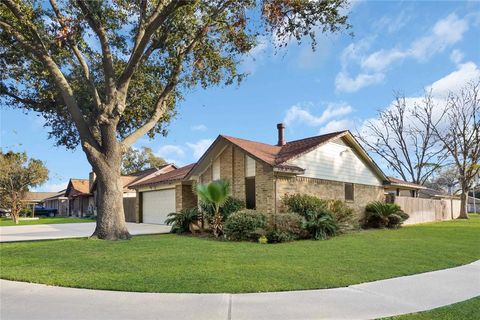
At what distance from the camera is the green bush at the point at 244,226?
1409 cm

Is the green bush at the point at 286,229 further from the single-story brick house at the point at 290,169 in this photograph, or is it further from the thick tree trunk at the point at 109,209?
the thick tree trunk at the point at 109,209

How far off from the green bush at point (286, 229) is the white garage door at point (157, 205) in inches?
447

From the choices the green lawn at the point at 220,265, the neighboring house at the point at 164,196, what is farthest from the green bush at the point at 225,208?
the green lawn at the point at 220,265

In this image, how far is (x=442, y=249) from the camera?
38.0ft

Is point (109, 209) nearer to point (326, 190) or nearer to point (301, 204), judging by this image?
point (301, 204)

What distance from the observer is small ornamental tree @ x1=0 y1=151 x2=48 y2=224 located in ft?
123

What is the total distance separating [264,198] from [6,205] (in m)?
34.1

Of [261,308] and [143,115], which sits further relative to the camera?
[143,115]

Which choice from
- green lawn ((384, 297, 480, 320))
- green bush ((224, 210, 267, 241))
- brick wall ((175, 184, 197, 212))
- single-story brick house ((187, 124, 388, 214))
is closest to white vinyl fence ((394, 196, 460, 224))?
single-story brick house ((187, 124, 388, 214))

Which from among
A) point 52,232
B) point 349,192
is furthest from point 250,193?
point 52,232

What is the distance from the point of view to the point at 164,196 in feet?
82.7

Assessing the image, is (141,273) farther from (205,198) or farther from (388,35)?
(388,35)

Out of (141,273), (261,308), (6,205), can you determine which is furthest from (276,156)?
(6,205)

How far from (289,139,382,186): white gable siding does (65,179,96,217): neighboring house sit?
31459mm
